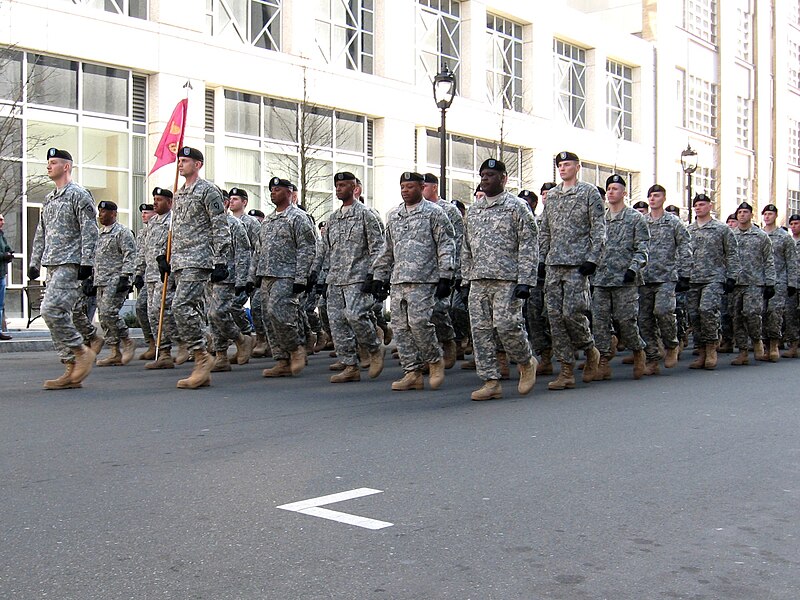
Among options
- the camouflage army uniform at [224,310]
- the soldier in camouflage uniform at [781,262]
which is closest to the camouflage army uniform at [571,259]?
Result: the camouflage army uniform at [224,310]

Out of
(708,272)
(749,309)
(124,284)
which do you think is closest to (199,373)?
(124,284)

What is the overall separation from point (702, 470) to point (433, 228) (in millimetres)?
4818

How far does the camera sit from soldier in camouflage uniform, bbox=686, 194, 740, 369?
44.9 feet

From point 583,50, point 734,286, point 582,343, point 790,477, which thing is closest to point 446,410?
point 582,343

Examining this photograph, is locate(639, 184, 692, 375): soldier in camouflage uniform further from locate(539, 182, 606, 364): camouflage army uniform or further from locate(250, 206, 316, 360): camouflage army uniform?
locate(250, 206, 316, 360): camouflage army uniform

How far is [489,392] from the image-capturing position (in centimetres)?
943

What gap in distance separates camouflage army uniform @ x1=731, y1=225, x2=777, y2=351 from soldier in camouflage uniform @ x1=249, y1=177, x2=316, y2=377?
21.0 feet

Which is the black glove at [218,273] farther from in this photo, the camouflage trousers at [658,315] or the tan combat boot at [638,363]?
the camouflage trousers at [658,315]

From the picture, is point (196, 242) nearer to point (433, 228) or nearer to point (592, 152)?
point (433, 228)

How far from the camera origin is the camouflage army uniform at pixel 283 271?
11.5 metres

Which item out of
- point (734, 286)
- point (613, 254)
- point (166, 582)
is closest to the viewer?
point (166, 582)

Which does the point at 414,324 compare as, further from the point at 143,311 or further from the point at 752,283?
the point at 752,283

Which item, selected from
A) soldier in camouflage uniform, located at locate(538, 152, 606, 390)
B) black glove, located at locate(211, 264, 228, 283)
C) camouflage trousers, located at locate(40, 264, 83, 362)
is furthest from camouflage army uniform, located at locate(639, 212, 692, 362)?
camouflage trousers, located at locate(40, 264, 83, 362)

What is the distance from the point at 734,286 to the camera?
14234 mm
